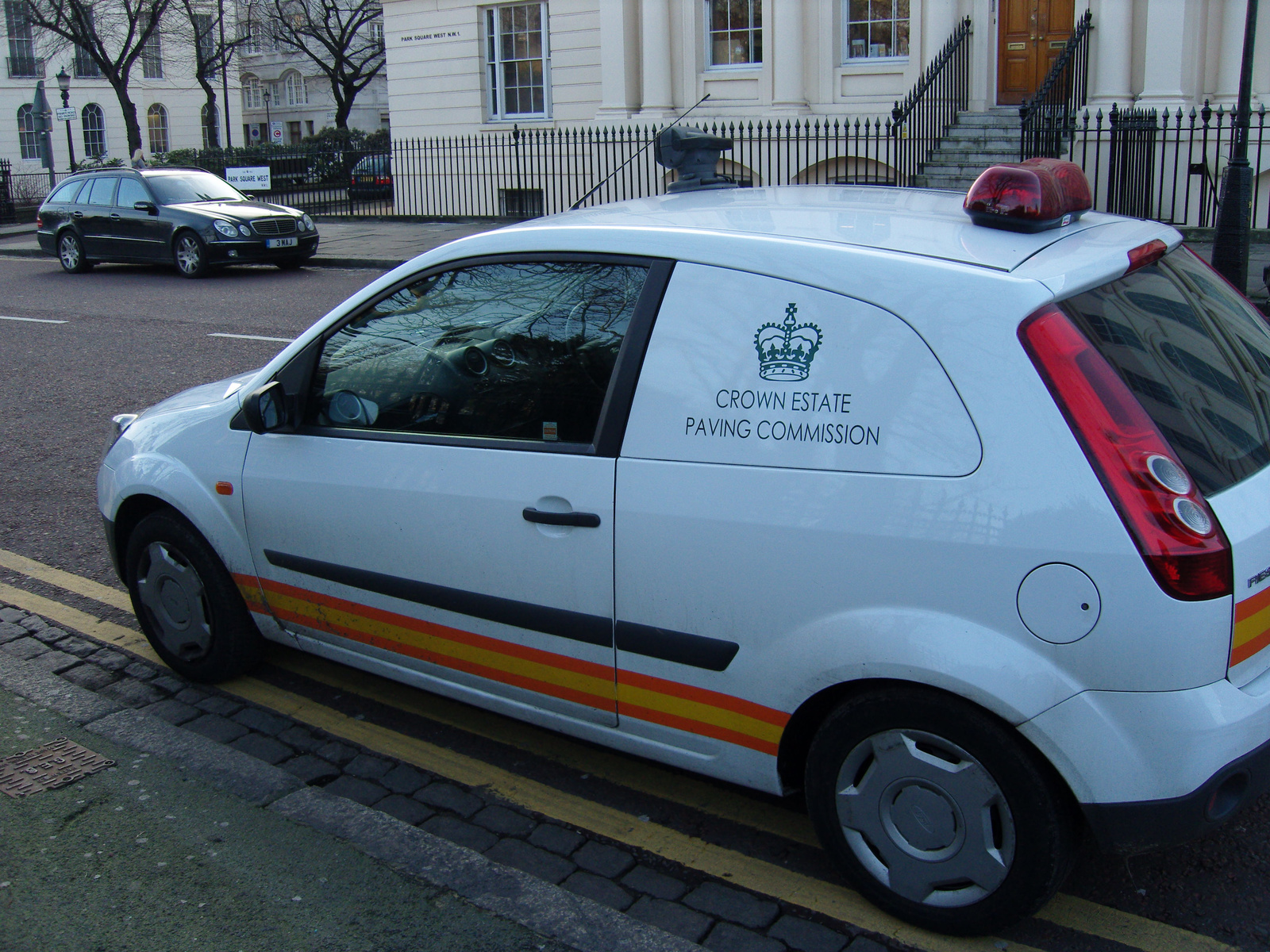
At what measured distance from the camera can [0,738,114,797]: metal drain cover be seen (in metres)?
3.53

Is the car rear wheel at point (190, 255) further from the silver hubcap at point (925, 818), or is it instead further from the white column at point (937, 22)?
the silver hubcap at point (925, 818)

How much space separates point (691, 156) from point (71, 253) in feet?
58.5

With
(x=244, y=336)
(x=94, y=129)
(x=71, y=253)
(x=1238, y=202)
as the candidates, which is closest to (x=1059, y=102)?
(x=1238, y=202)

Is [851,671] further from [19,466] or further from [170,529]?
[19,466]

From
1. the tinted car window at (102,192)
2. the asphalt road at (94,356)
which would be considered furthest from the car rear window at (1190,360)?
the tinted car window at (102,192)

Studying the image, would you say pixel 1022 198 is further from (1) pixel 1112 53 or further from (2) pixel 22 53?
(2) pixel 22 53

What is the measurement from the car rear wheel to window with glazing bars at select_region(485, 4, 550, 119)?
8.66 m

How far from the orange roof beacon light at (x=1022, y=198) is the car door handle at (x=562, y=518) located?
1.21 m

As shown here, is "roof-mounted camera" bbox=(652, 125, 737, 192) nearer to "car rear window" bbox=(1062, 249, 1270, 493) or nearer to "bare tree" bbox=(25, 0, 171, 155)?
"car rear window" bbox=(1062, 249, 1270, 493)

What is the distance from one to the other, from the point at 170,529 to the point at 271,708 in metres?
0.70

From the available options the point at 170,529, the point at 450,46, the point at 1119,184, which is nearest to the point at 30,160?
the point at 450,46

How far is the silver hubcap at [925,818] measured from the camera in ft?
8.37

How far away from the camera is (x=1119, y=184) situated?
52.5 ft

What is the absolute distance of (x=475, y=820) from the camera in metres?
3.30
